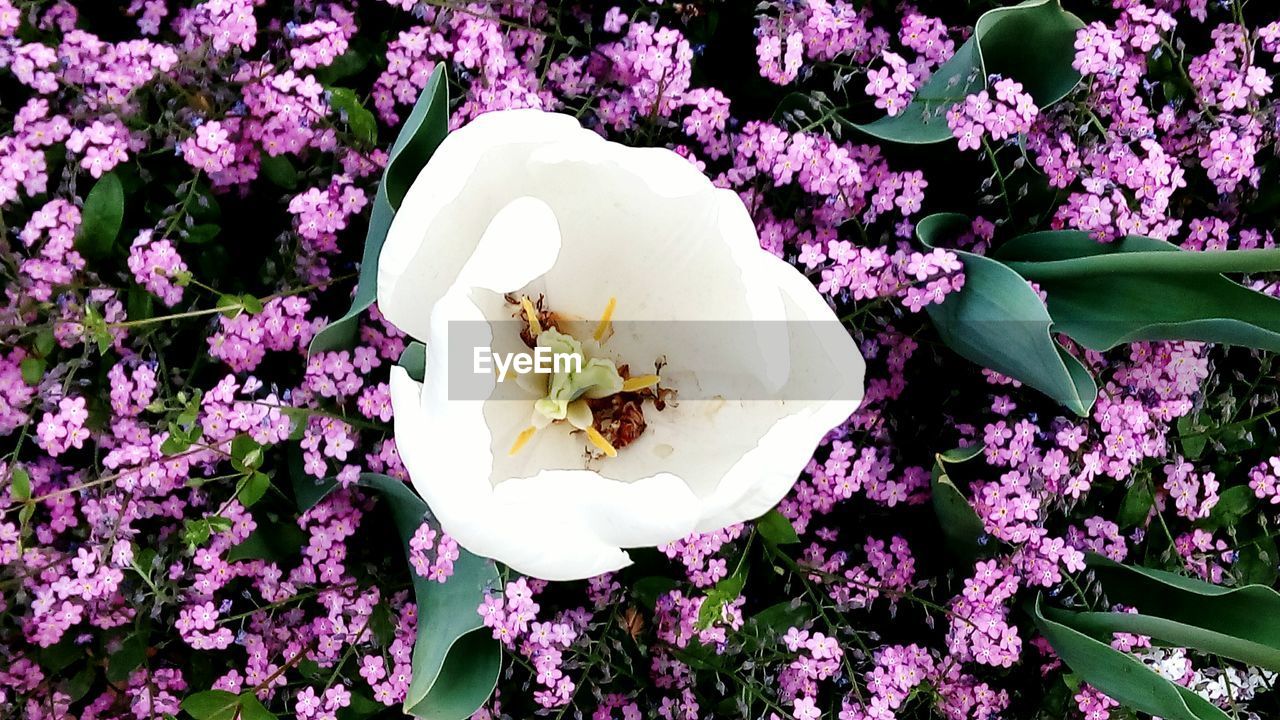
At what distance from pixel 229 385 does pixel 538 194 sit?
1.09 feet

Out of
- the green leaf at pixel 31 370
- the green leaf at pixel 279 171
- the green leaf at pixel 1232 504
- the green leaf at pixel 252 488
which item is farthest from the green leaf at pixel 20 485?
the green leaf at pixel 1232 504

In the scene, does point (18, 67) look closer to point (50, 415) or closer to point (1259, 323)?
point (50, 415)

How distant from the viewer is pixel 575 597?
1.04 m

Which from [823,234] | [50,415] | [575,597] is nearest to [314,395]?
[50,415]

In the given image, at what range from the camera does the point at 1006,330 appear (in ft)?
Result: 2.70

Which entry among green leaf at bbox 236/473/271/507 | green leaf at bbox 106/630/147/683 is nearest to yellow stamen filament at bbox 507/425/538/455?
green leaf at bbox 236/473/271/507

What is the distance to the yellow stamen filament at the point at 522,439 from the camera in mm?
834

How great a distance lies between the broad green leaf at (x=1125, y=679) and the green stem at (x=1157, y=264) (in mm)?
335

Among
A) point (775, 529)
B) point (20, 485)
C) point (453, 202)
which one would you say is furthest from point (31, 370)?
point (775, 529)

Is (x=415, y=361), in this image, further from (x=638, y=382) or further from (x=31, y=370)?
(x=31, y=370)

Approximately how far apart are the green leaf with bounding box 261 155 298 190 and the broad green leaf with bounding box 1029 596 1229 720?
0.85 metres

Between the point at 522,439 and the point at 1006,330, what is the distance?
0.43 meters

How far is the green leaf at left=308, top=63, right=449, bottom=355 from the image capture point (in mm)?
767

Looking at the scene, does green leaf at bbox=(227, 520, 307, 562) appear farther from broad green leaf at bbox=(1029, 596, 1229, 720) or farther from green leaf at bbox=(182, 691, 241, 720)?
broad green leaf at bbox=(1029, 596, 1229, 720)
